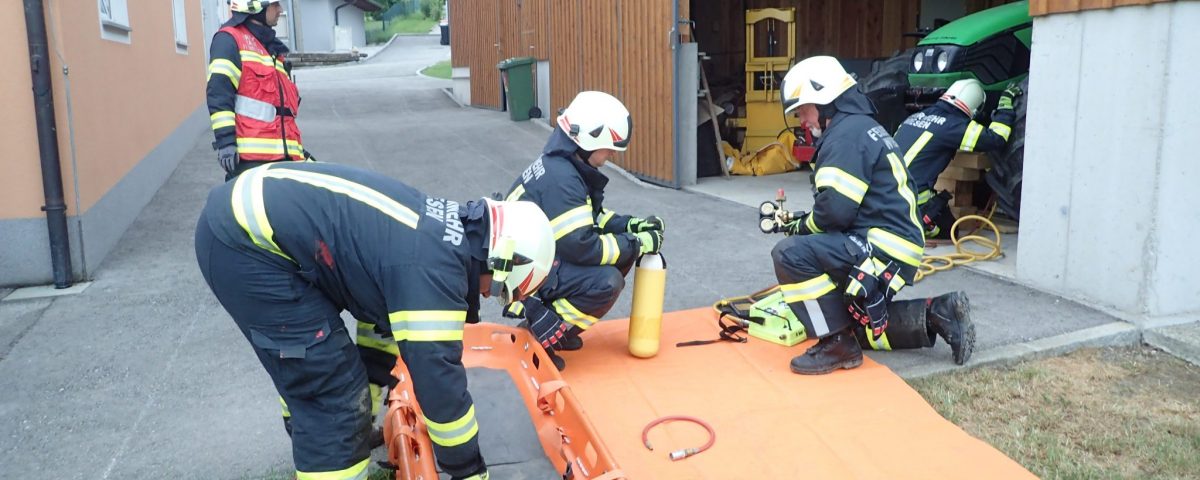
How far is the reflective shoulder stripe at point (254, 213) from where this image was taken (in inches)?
112

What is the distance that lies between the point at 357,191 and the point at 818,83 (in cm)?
266

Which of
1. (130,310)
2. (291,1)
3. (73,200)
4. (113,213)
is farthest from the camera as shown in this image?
(291,1)

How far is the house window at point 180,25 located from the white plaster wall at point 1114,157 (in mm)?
10604

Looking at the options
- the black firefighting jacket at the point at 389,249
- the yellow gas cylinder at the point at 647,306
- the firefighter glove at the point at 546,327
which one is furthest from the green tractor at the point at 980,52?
the black firefighting jacket at the point at 389,249

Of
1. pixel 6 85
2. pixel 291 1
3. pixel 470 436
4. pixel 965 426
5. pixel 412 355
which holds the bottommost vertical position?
pixel 965 426

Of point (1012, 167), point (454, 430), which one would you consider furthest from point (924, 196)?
point (454, 430)

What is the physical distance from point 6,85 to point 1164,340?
724cm

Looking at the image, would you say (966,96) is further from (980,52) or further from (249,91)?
(249,91)

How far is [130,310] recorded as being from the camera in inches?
237

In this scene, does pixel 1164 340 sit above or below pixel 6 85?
below

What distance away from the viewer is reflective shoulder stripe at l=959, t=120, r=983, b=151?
23.2 ft

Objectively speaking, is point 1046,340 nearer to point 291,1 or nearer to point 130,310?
point 130,310

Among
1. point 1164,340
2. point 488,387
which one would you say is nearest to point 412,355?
point 488,387

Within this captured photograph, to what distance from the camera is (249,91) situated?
237 inches
